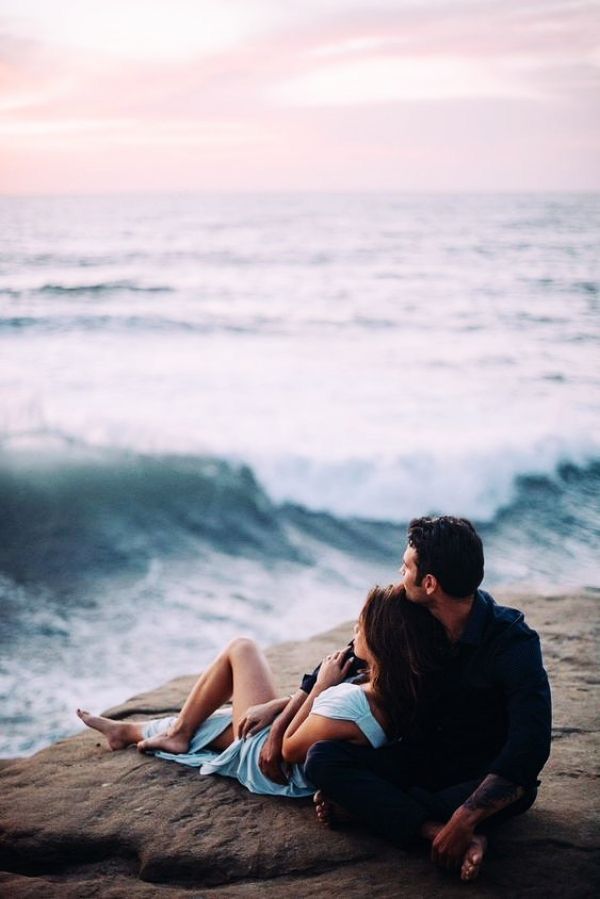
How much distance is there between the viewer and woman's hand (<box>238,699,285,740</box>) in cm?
321

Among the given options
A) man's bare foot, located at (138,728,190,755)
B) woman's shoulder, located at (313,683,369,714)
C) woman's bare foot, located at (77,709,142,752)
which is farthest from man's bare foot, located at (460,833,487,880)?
woman's bare foot, located at (77,709,142,752)

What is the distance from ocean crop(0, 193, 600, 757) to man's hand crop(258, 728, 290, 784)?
2424 mm

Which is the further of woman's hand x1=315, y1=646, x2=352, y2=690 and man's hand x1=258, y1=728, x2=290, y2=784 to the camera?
man's hand x1=258, y1=728, x2=290, y2=784

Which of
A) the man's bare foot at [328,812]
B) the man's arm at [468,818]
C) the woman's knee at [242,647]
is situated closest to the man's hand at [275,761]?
the man's bare foot at [328,812]

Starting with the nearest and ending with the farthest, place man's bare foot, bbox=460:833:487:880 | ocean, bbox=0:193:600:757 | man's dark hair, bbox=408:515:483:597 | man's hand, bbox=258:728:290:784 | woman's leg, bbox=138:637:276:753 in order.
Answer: man's bare foot, bbox=460:833:487:880 < man's dark hair, bbox=408:515:483:597 < man's hand, bbox=258:728:290:784 < woman's leg, bbox=138:637:276:753 < ocean, bbox=0:193:600:757

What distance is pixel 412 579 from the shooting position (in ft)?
8.59

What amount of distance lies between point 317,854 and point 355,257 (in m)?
27.5

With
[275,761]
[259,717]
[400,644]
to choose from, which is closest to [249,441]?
[259,717]

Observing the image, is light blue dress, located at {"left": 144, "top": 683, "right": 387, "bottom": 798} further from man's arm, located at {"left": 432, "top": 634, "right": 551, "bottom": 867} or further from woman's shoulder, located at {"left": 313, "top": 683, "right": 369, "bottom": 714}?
man's arm, located at {"left": 432, "top": 634, "right": 551, "bottom": 867}

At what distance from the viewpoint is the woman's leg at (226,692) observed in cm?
335

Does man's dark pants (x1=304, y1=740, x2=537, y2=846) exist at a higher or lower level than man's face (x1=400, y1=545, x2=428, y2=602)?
lower

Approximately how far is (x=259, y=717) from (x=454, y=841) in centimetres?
95

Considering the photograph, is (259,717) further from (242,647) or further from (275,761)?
(242,647)

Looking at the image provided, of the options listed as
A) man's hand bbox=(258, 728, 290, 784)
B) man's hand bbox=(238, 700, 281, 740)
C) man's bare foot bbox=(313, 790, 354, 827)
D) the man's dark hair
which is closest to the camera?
the man's dark hair
